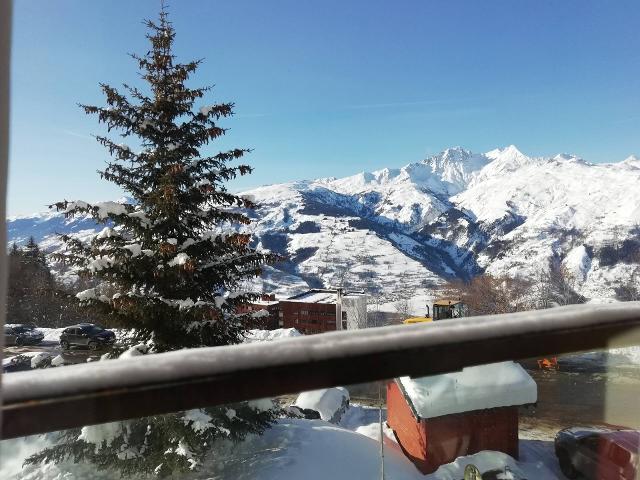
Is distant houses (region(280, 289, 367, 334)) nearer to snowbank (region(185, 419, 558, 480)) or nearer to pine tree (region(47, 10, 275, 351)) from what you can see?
pine tree (region(47, 10, 275, 351))

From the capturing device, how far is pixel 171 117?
586cm

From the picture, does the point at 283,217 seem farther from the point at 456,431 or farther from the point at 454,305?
the point at 456,431

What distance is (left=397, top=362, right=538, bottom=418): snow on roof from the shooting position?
817 mm

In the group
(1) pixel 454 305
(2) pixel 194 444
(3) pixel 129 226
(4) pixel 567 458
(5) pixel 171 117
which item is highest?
(5) pixel 171 117

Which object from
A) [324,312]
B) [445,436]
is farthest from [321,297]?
[445,436]

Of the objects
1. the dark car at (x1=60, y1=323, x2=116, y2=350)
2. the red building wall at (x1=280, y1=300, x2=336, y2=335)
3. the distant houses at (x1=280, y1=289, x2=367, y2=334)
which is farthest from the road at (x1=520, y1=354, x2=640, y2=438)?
the red building wall at (x1=280, y1=300, x2=336, y2=335)

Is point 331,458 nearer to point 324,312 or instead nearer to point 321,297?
point 324,312

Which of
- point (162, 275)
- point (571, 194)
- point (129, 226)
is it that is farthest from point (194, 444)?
point (571, 194)

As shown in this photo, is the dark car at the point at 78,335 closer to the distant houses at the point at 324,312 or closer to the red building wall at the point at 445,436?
the red building wall at the point at 445,436

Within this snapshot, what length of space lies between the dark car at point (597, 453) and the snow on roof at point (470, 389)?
17 cm

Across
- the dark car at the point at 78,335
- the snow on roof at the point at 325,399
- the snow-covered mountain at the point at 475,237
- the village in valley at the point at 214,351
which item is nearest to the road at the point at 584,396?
the village in valley at the point at 214,351

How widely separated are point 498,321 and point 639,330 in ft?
1.28

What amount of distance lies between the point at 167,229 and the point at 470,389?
5.25 m

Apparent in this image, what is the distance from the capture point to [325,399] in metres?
0.75
